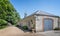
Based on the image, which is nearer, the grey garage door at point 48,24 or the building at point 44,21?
the building at point 44,21

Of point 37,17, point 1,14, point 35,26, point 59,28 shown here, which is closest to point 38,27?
point 35,26

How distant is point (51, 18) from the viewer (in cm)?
1930

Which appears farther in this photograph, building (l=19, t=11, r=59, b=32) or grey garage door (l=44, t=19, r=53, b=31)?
grey garage door (l=44, t=19, r=53, b=31)

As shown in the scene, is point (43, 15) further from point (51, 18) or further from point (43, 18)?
point (51, 18)

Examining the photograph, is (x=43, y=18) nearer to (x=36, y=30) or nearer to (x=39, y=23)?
(x=39, y=23)

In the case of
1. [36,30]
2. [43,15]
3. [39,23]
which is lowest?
[36,30]

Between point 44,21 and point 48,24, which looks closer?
point 44,21

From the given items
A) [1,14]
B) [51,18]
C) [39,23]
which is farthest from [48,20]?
[1,14]

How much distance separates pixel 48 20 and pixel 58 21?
2268mm

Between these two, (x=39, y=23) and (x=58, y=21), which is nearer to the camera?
(x=39, y=23)

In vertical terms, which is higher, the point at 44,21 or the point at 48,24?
the point at 44,21

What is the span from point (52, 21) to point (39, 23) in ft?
9.04

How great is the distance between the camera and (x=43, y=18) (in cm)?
1858

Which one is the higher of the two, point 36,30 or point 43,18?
point 43,18
